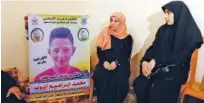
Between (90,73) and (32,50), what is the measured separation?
65cm

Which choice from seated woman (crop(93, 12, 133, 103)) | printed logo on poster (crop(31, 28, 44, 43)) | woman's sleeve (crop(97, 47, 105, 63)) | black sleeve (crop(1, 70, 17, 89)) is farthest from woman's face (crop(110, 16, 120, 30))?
black sleeve (crop(1, 70, 17, 89))

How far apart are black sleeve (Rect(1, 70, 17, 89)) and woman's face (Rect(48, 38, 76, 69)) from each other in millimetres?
424

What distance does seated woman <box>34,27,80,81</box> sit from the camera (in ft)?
8.25

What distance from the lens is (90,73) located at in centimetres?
276

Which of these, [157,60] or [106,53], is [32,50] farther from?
[157,60]

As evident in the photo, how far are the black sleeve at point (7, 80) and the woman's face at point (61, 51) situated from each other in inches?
16.7

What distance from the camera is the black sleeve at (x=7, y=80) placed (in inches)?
91.0

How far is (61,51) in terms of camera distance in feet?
8.34

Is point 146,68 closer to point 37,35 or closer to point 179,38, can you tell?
point 179,38

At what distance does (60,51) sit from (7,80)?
1.78ft

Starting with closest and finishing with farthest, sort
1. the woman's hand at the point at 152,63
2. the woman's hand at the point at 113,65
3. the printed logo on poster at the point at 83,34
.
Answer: the woman's hand at the point at 152,63 < the woman's hand at the point at 113,65 < the printed logo on poster at the point at 83,34

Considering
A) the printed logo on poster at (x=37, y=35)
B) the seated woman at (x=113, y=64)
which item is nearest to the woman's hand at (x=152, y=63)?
the seated woman at (x=113, y=64)

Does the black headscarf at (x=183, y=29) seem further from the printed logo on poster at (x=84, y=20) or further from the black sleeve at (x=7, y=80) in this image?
the black sleeve at (x=7, y=80)

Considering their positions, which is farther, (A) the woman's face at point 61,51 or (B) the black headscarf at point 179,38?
(A) the woman's face at point 61,51
